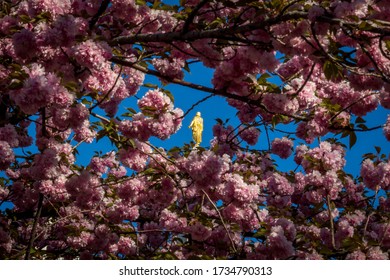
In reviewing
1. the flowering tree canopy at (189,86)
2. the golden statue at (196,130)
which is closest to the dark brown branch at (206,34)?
the flowering tree canopy at (189,86)

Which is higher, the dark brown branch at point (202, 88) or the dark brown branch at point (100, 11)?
the dark brown branch at point (100, 11)

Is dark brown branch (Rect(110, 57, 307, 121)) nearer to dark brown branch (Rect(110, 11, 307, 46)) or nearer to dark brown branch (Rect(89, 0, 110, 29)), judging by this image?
dark brown branch (Rect(110, 11, 307, 46))

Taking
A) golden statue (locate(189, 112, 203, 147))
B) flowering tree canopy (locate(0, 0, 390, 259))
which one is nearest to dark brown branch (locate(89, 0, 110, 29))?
flowering tree canopy (locate(0, 0, 390, 259))

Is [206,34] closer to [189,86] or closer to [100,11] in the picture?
[189,86]

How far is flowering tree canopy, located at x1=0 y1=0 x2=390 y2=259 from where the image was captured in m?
2.91

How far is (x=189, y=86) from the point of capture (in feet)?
11.0

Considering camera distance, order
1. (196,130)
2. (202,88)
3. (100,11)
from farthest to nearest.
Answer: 1. (196,130)
2. (100,11)
3. (202,88)

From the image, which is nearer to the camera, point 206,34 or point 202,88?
point 206,34

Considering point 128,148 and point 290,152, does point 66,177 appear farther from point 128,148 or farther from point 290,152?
point 290,152

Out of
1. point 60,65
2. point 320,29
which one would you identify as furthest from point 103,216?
point 320,29

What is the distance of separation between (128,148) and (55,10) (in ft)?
5.81

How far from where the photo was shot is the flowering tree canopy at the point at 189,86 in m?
2.91

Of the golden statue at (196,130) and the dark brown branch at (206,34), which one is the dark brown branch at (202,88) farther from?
the golden statue at (196,130)

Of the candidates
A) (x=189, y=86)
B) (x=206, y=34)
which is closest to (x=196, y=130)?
(x=189, y=86)
